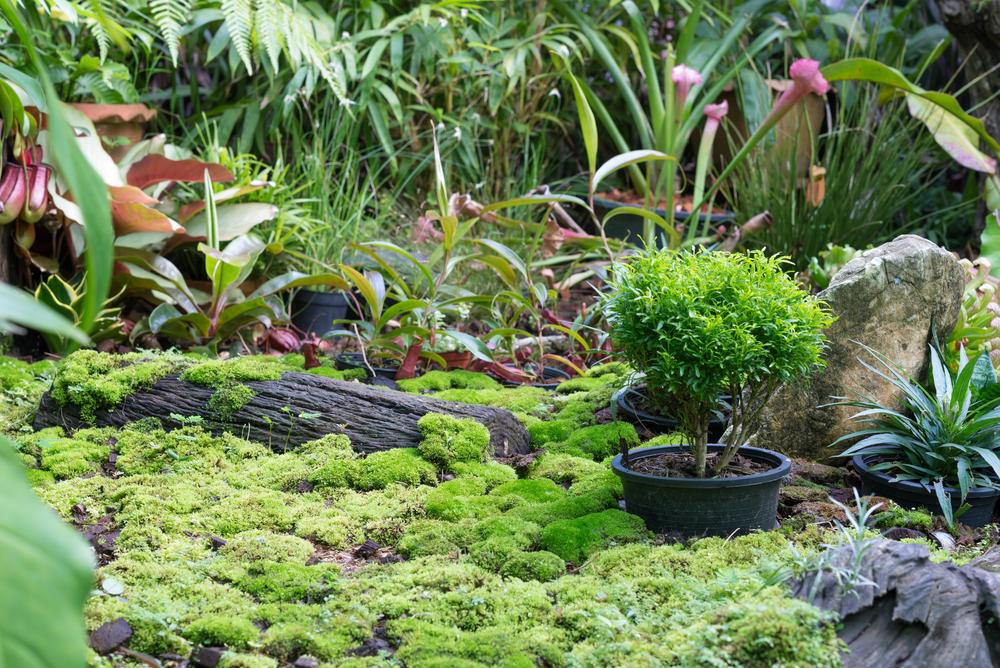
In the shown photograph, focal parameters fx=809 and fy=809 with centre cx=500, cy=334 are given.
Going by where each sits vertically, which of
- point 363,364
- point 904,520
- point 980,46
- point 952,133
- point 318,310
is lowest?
point 318,310

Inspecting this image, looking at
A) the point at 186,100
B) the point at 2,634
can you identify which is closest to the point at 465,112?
the point at 186,100

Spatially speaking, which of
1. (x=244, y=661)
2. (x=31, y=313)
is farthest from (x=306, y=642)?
(x=31, y=313)

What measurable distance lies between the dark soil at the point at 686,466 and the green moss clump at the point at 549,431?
19.7 inches

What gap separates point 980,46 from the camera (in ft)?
14.5

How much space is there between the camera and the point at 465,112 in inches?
201

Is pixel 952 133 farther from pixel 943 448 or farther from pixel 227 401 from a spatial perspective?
pixel 227 401

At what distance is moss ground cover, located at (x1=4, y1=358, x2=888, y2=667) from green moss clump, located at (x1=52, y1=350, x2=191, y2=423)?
18 millimetres

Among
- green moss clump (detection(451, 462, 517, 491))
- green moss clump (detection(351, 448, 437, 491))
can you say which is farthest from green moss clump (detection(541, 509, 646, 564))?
green moss clump (detection(351, 448, 437, 491))

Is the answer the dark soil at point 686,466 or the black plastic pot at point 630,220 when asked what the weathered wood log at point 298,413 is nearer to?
the dark soil at point 686,466

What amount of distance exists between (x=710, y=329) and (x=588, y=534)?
54 cm

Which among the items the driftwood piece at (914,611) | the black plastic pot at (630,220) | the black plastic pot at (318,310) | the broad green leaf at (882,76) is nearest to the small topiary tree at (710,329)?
the driftwood piece at (914,611)

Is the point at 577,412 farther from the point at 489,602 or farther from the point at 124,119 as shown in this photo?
the point at 124,119

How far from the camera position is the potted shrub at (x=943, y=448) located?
6.61ft

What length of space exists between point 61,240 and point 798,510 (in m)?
3.03
